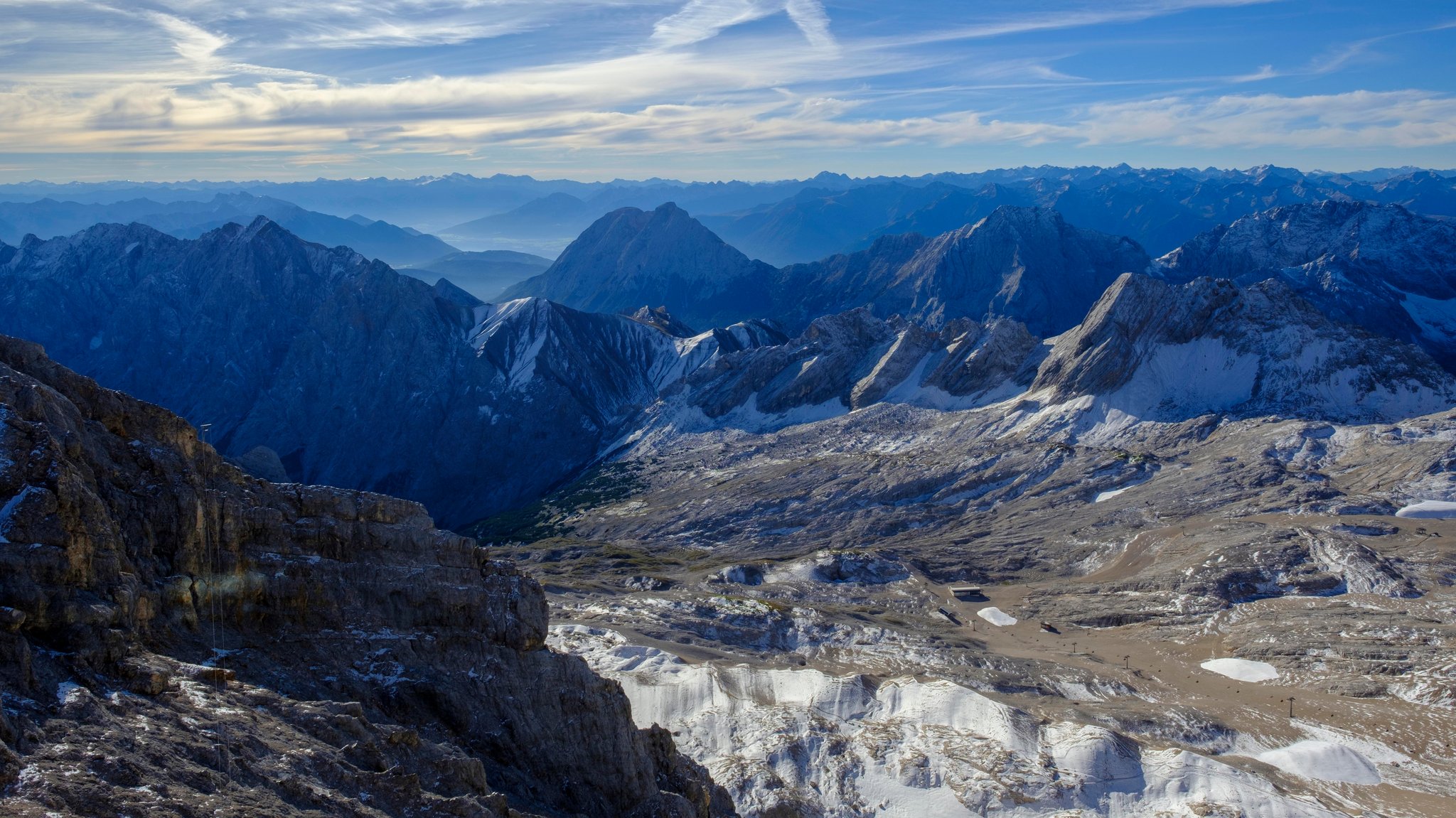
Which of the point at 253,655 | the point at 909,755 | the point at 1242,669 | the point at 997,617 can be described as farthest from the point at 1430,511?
the point at 253,655

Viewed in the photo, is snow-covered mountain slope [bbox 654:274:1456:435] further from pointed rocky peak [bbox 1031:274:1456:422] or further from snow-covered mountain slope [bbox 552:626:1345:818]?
snow-covered mountain slope [bbox 552:626:1345:818]

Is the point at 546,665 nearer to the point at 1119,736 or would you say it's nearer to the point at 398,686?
the point at 398,686

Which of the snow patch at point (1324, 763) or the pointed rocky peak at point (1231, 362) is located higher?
the pointed rocky peak at point (1231, 362)

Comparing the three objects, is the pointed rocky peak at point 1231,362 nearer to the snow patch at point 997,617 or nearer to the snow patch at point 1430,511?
the snow patch at point 1430,511

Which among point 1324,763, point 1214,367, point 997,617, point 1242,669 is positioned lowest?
point 997,617

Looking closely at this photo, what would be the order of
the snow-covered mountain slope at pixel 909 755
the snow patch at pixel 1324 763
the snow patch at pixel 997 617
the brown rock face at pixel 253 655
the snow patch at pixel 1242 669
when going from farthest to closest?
the snow patch at pixel 997 617, the snow patch at pixel 1242 669, the snow patch at pixel 1324 763, the snow-covered mountain slope at pixel 909 755, the brown rock face at pixel 253 655

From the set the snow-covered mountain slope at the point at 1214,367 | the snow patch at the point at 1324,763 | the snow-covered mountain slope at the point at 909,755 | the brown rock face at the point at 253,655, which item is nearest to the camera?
the brown rock face at the point at 253,655

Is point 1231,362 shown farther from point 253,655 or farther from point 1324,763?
point 253,655

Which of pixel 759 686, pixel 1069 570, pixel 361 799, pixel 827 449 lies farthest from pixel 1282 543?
pixel 361 799

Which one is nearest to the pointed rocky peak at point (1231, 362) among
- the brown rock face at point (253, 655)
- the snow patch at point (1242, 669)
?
the snow patch at point (1242, 669)
